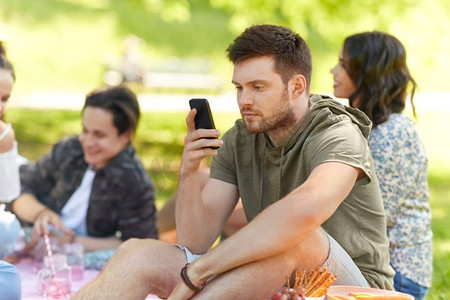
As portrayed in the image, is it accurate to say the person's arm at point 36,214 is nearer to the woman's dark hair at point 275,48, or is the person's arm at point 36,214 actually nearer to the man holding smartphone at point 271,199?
the man holding smartphone at point 271,199

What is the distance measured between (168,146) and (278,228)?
8818 mm

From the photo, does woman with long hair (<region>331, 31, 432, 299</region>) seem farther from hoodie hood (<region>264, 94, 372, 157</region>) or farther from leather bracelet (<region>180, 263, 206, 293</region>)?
leather bracelet (<region>180, 263, 206, 293</region>)

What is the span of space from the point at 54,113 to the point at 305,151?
510 inches

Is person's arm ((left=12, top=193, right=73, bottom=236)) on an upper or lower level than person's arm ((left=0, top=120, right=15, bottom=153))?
lower

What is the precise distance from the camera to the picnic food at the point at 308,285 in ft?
8.97

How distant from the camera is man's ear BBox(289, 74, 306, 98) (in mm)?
3289

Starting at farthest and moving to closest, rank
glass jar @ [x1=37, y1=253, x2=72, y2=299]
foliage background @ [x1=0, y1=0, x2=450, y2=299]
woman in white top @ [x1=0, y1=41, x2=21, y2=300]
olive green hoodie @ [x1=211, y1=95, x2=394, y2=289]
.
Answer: foliage background @ [x1=0, y1=0, x2=450, y2=299], glass jar @ [x1=37, y1=253, x2=72, y2=299], woman in white top @ [x1=0, y1=41, x2=21, y2=300], olive green hoodie @ [x1=211, y1=95, x2=394, y2=289]

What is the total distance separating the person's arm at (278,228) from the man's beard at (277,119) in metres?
0.47

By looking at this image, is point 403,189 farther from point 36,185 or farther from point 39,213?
point 36,185

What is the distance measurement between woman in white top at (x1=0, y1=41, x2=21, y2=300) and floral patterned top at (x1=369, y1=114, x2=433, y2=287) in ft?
5.97

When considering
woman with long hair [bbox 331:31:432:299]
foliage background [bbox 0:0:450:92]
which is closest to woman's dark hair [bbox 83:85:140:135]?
woman with long hair [bbox 331:31:432:299]

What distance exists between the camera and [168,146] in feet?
37.7

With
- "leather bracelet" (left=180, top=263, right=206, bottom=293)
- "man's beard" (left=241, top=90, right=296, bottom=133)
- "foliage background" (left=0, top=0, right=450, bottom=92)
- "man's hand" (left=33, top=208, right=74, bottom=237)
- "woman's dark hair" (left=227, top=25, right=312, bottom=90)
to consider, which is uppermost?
"foliage background" (left=0, top=0, right=450, bottom=92)

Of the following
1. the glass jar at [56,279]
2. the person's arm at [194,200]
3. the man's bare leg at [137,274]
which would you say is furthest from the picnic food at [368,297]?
the glass jar at [56,279]
